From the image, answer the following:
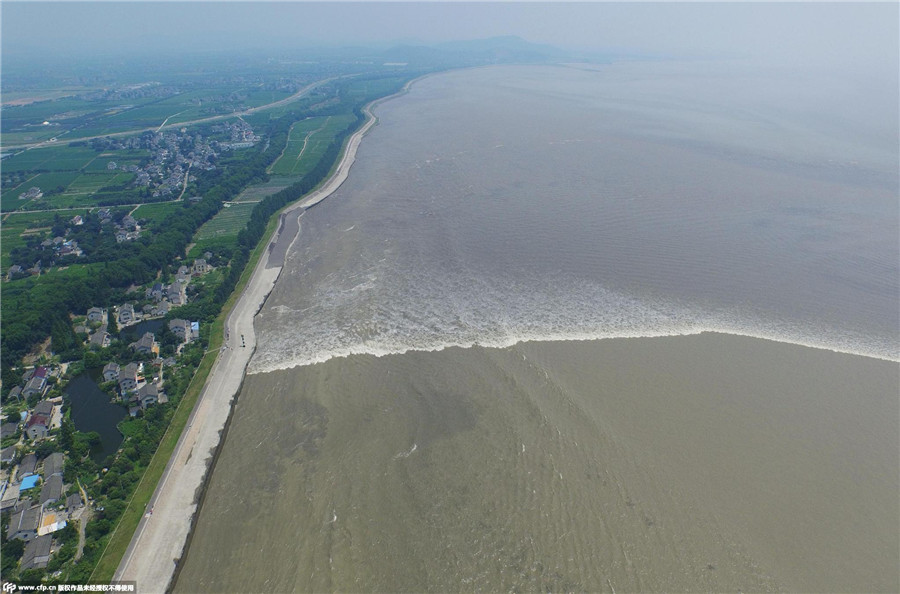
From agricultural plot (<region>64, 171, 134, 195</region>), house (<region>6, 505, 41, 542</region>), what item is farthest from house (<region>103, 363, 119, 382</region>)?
agricultural plot (<region>64, 171, 134, 195</region>)

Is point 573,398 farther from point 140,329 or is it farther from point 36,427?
point 140,329

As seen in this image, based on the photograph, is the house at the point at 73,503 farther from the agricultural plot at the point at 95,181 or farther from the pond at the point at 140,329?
the agricultural plot at the point at 95,181

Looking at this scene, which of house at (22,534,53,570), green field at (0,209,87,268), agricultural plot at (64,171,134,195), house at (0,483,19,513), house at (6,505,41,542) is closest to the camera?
house at (22,534,53,570)

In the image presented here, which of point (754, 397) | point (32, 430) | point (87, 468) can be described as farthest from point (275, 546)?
point (754, 397)

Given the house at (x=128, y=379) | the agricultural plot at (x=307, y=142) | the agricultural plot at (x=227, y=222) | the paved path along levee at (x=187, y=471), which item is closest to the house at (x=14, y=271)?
the agricultural plot at (x=227, y=222)

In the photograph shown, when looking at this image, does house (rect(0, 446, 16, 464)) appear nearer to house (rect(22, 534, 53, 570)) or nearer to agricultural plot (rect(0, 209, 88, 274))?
house (rect(22, 534, 53, 570))

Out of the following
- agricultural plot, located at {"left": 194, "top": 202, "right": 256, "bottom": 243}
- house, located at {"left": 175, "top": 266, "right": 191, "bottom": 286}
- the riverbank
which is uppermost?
agricultural plot, located at {"left": 194, "top": 202, "right": 256, "bottom": 243}
